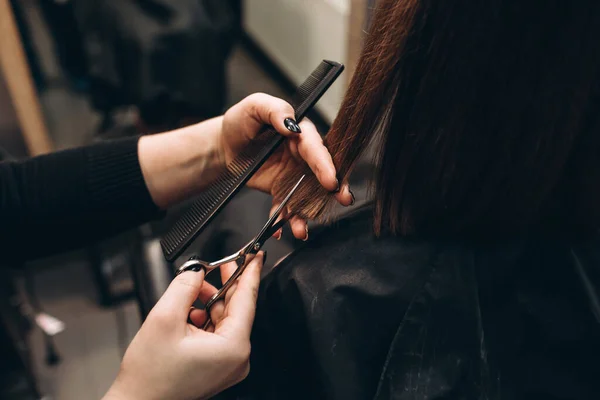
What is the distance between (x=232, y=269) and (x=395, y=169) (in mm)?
284

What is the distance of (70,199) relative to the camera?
888mm

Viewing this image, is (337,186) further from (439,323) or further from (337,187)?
(439,323)

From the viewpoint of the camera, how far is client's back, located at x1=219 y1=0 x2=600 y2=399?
497 millimetres

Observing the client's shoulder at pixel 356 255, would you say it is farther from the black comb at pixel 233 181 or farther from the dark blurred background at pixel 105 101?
the dark blurred background at pixel 105 101

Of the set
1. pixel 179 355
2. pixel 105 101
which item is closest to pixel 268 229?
pixel 179 355

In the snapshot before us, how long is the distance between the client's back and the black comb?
2.5 inches

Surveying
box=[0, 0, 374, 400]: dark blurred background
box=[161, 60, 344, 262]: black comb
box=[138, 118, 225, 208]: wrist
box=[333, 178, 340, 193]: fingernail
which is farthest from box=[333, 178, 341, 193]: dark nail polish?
box=[0, 0, 374, 400]: dark blurred background

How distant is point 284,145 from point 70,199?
0.38 m

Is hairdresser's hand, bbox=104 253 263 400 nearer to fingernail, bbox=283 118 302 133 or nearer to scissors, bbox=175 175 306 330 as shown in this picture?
scissors, bbox=175 175 306 330

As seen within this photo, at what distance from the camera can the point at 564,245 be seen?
0.69m

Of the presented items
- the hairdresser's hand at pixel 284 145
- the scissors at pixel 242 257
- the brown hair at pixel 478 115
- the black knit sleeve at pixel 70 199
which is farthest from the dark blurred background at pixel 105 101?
the brown hair at pixel 478 115

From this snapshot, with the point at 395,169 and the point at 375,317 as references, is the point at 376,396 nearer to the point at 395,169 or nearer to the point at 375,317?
the point at 375,317

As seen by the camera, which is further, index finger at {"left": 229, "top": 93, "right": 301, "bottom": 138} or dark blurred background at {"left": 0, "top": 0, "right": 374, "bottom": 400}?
dark blurred background at {"left": 0, "top": 0, "right": 374, "bottom": 400}

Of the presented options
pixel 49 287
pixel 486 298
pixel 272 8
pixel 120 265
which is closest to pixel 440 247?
pixel 486 298
